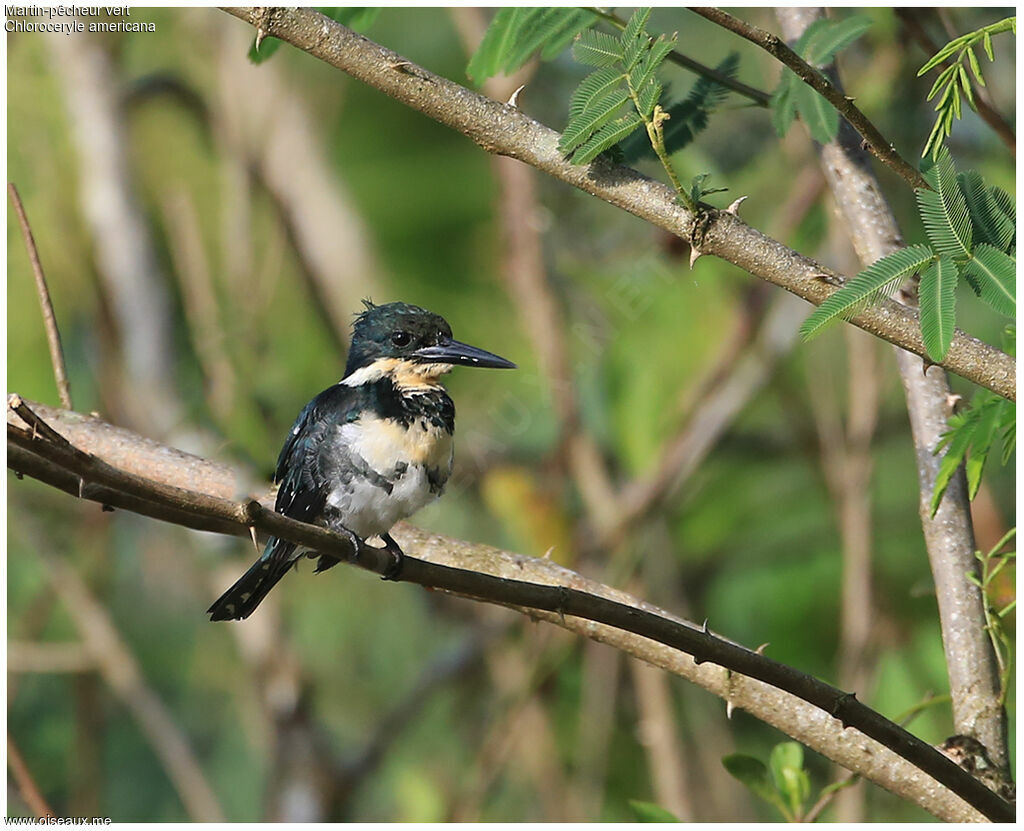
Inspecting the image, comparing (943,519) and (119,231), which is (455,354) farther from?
(119,231)

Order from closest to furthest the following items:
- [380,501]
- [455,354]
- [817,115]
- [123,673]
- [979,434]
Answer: [979,434]
[817,115]
[380,501]
[455,354]
[123,673]

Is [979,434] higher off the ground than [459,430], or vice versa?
[459,430]

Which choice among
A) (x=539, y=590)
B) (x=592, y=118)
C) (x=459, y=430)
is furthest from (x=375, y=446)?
(x=459, y=430)

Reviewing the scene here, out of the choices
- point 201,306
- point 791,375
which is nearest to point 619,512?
point 791,375

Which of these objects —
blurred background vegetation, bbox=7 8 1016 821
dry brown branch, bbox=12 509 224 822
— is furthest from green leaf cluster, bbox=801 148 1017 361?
dry brown branch, bbox=12 509 224 822

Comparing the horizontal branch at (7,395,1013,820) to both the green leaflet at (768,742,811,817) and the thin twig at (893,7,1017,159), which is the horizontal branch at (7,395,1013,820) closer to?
the green leaflet at (768,742,811,817)

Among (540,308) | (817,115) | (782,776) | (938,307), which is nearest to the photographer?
(938,307)

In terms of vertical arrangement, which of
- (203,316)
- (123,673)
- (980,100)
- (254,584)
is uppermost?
(203,316)

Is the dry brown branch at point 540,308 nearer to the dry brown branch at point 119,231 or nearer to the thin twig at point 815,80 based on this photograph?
the dry brown branch at point 119,231
